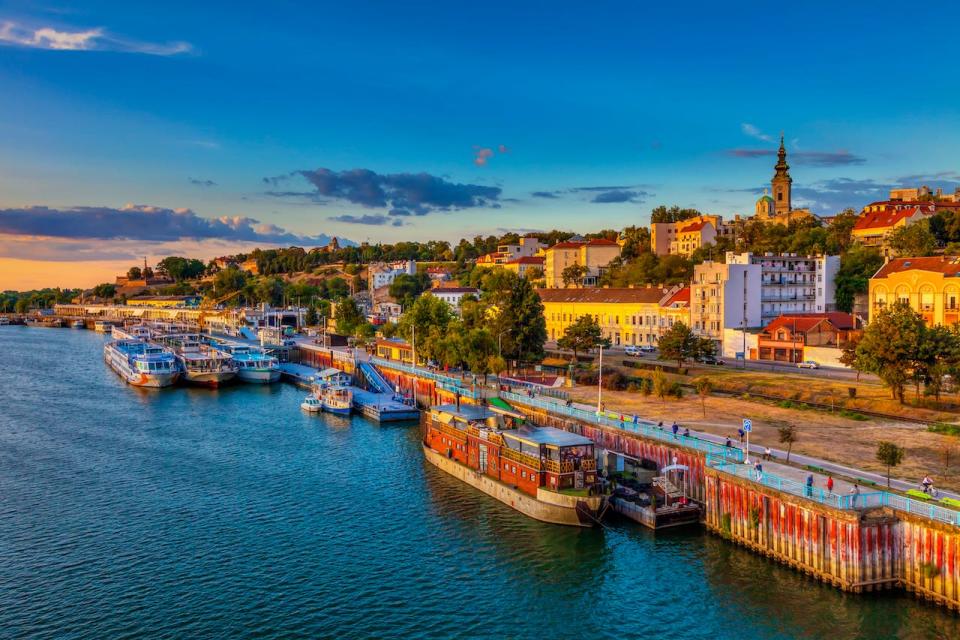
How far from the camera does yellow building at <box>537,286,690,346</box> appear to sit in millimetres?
103438

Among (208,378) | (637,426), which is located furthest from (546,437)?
(208,378)

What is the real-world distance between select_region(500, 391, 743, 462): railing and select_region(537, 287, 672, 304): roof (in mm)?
46047

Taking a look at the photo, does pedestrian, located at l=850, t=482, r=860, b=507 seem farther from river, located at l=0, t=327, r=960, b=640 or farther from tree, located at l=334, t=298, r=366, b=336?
tree, located at l=334, t=298, r=366, b=336

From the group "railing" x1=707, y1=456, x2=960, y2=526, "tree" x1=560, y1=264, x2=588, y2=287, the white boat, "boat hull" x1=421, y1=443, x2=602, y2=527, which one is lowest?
"boat hull" x1=421, y1=443, x2=602, y2=527

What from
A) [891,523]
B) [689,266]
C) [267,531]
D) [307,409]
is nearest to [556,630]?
[891,523]

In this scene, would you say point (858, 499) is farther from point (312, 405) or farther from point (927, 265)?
point (927, 265)

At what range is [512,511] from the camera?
1810 inches

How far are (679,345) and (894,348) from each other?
26921 mm

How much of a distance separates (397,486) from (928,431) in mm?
37720

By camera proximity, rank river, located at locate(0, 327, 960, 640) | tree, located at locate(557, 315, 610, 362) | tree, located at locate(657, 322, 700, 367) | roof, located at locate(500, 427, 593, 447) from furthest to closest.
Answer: tree, located at locate(557, 315, 610, 362) → tree, located at locate(657, 322, 700, 367) → roof, located at locate(500, 427, 593, 447) → river, located at locate(0, 327, 960, 640)

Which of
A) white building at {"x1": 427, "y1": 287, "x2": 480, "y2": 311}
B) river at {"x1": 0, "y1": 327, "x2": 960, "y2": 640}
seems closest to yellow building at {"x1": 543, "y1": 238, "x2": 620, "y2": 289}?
white building at {"x1": 427, "y1": 287, "x2": 480, "y2": 311}

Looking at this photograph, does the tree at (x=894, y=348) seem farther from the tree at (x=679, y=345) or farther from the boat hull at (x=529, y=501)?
the boat hull at (x=529, y=501)

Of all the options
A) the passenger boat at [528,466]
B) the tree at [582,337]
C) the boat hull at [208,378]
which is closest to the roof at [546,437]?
the passenger boat at [528,466]

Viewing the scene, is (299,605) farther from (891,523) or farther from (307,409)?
(307,409)
